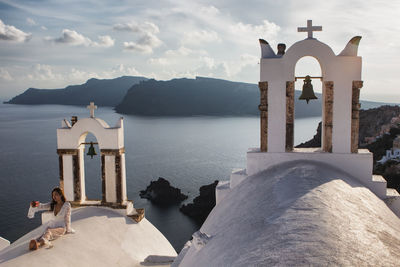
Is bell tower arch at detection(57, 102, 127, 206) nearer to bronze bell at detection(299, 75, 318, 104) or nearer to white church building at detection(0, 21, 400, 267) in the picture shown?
white church building at detection(0, 21, 400, 267)

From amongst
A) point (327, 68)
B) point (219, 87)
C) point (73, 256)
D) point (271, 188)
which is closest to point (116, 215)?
point (73, 256)

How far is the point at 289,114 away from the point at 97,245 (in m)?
4.22

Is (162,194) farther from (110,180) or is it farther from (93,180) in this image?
(110,180)

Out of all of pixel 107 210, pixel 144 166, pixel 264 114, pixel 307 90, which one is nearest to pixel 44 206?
pixel 107 210

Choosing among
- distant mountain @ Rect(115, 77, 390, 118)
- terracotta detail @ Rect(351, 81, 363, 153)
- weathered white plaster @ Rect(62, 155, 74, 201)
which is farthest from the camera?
distant mountain @ Rect(115, 77, 390, 118)

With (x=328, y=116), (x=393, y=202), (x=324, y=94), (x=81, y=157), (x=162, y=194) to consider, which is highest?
(x=324, y=94)

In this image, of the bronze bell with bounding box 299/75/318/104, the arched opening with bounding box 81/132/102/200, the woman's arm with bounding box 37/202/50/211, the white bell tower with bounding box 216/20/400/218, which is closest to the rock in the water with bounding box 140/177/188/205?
the arched opening with bounding box 81/132/102/200

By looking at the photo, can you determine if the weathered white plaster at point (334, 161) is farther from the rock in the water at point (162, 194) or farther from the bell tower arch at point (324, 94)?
the rock in the water at point (162, 194)

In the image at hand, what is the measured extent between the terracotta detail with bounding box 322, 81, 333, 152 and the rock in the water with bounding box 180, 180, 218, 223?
2634cm

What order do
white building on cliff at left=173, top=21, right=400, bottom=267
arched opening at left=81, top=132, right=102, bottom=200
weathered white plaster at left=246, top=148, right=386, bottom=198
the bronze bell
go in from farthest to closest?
arched opening at left=81, top=132, right=102, bottom=200, the bronze bell, weathered white plaster at left=246, top=148, right=386, bottom=198, white building on cliff at left=173, top=21, right=400, bottom=267

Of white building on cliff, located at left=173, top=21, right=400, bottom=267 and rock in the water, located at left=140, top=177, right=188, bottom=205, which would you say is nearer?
white building on cliff, located at left=173, top=21, right=400, bottom=267

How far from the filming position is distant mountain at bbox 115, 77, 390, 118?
126625 mm

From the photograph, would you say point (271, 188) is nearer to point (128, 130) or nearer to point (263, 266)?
point (263, 266)

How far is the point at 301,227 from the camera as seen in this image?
2912 millimetres
